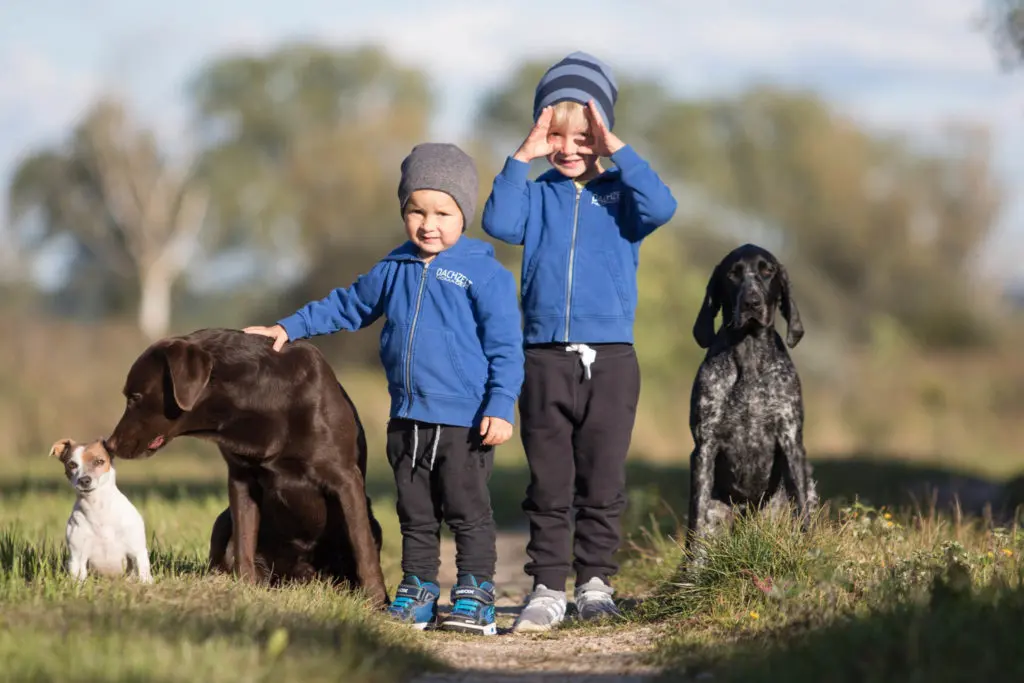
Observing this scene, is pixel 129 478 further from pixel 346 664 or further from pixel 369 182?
pixel 369 182

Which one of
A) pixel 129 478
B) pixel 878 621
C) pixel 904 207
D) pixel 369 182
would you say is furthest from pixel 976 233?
pixel 878 621

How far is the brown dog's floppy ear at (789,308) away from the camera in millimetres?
6547

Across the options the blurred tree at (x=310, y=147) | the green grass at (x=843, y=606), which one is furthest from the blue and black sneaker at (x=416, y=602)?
the blurred tree at (x=310, y=147)

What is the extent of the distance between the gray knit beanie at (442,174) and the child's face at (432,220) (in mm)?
34

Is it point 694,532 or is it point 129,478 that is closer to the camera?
point 694,532

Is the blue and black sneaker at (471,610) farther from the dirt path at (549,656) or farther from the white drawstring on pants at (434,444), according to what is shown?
the white drawstring on pants at (434,444)

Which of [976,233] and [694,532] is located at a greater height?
[976,233]

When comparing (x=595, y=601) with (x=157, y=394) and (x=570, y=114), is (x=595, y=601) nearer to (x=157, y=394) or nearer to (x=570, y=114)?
(x=157, y=394)

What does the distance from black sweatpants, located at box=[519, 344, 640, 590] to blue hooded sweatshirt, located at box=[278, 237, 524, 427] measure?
36 cm

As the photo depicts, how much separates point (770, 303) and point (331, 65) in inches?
1884

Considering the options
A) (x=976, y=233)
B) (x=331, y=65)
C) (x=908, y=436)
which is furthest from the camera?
(x=331, y=65)

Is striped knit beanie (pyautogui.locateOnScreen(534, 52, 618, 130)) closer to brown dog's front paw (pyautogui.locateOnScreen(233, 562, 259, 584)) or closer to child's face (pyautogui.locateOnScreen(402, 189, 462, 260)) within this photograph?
child's face (pyautogui.locateOnScreen(402, 189, 462, 260))

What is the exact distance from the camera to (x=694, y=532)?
20.5 ft

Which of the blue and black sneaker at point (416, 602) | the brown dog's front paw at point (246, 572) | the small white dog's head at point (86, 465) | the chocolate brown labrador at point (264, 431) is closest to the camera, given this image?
the small white dog's head at point (86, 465)
